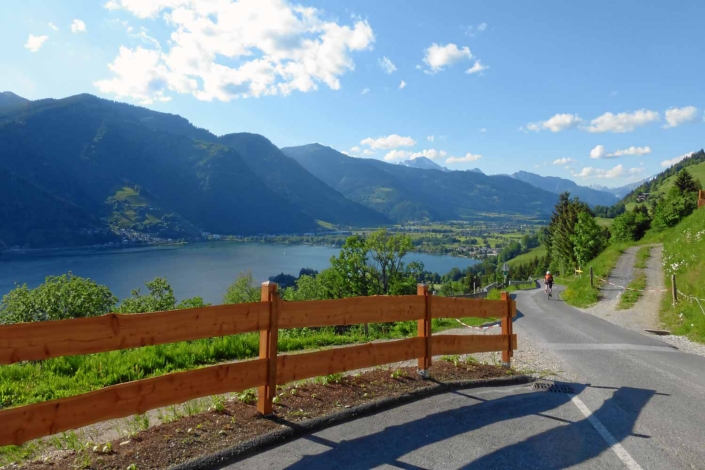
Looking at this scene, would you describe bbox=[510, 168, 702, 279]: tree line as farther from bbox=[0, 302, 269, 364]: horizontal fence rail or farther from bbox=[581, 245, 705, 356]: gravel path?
bbox=[0, 302, 269, 364]: horizontal fence rail

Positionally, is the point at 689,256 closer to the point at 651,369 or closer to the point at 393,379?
the point at 651,369

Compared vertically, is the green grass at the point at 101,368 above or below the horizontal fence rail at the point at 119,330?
below

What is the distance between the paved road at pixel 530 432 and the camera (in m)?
4.21

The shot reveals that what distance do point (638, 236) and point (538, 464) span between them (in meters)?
55.1

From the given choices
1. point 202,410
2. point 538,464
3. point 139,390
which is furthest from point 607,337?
point 139,390

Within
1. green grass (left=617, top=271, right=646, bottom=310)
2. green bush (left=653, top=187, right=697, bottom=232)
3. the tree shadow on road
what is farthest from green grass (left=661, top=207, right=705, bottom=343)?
green bush (left=653, top=187, right=697, bottom=232)

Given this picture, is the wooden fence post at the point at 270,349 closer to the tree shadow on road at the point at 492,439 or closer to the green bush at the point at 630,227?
the tree shadow on road at the point at 492,439

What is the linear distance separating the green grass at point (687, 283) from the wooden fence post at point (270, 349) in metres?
13.1

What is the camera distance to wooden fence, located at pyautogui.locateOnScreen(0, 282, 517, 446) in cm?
354

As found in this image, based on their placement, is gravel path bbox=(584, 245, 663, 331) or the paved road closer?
the paved road

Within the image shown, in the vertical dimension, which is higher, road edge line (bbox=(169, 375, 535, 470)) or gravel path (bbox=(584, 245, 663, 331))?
road edge line (bbox=(169, 375, 535, 470))

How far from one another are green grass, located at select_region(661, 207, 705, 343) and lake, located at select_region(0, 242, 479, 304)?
3016 inches

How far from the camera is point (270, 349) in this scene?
16.5ft

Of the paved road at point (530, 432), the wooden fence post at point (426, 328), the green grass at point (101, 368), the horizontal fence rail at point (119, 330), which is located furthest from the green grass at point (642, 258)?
the horizontal fence rail at point (119, 330)
